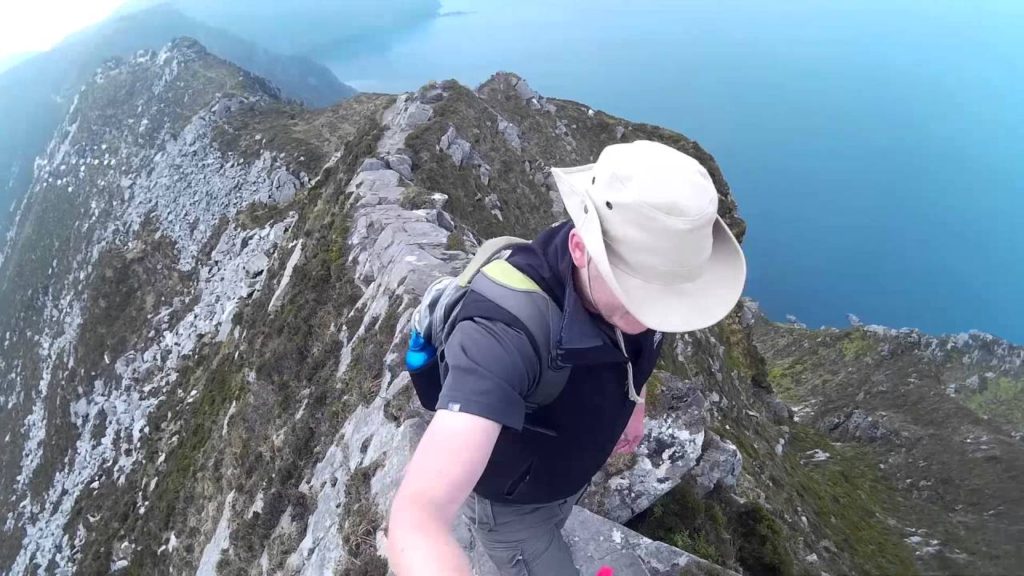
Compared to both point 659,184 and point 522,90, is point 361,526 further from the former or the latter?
point 522,90

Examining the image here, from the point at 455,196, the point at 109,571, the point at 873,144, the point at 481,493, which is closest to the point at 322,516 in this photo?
the point at 481,493

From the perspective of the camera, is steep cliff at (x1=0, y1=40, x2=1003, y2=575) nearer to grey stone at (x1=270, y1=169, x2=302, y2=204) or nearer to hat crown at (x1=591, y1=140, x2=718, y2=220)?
grey stone at (x1=270, y1=169, x2=302, y2=204)

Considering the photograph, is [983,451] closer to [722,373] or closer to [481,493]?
[722,373]

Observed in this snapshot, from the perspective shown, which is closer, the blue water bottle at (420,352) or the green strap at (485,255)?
the green strap at (485,255)

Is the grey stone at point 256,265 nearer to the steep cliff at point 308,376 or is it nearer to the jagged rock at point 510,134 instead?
the steep cliff at point 308,376

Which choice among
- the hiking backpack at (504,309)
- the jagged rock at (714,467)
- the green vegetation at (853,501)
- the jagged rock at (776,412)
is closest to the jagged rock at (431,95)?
the green vegetation at (853,501)

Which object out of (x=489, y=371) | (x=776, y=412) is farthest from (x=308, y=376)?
(x=776, y=412)

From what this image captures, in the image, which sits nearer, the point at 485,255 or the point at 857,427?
the point at 485,255
